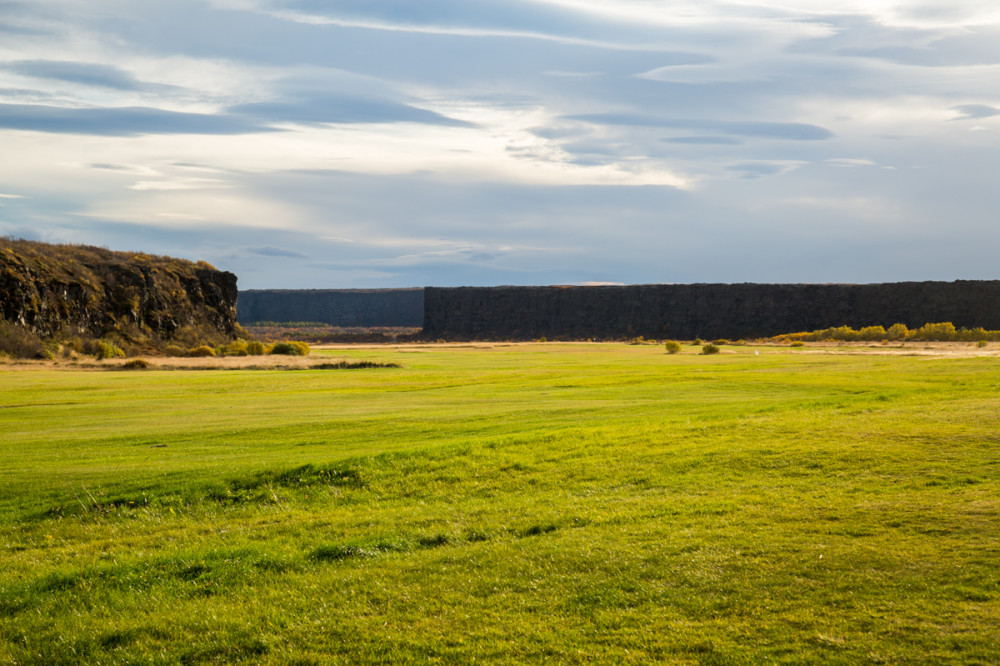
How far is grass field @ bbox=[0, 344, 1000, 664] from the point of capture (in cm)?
805

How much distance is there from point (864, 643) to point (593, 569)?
10.8ft

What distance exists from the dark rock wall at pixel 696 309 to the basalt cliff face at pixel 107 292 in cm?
7094

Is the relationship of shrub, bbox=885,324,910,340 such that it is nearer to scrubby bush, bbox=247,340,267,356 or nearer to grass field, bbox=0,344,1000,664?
scrubby bush, bbox=247,340,267,356

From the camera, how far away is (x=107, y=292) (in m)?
75.4

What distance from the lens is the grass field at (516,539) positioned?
805 centimetres

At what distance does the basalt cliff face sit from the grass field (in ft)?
153

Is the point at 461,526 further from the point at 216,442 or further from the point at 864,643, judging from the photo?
the point at 216,442

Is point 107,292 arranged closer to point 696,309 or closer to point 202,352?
point 202,352

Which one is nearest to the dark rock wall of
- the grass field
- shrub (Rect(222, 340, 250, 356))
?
shrub (Rect(222, 340, 250, 356))

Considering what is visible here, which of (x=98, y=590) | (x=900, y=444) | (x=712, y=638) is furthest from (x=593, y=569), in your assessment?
(x=900, y=444)

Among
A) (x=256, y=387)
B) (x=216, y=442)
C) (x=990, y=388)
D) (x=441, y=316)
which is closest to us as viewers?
(x=216, y=442)

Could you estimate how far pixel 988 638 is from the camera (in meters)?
7.43

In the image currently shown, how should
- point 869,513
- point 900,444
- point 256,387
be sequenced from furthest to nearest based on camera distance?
point 256,387 → point 900,444 → point 869,513

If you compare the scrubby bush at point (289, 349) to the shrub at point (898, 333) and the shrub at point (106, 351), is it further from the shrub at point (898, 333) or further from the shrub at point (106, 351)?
the shrub at point (898, 333)
